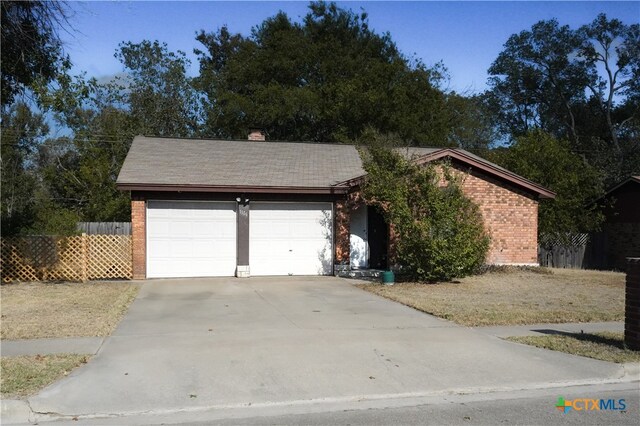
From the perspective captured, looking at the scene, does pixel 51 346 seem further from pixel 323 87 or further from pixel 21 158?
pixel 21 158

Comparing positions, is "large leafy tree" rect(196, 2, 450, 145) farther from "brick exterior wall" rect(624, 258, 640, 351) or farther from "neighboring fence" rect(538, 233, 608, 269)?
"brick exterior wall" rect(624, 258, 640, 351)

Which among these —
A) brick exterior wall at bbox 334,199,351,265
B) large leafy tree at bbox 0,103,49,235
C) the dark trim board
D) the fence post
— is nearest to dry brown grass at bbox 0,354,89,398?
the fence post

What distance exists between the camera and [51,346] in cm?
798

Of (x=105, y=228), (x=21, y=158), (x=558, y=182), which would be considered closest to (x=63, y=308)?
(x=105, y=228)

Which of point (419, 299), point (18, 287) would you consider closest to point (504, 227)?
point (419, 299)

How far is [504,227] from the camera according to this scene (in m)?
18.9

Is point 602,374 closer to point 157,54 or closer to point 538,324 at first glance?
point 538,324

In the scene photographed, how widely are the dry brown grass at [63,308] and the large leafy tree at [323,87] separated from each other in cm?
2262

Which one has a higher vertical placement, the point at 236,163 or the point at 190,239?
the point at 236,163

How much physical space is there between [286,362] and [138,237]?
404 inches

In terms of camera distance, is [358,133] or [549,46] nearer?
[358,133]

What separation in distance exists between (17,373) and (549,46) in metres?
53.3

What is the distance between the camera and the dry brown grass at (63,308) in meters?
9.02

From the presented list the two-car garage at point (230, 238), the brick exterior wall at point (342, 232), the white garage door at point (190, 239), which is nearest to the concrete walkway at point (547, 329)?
the brick exterior wall at point (342, 232)
